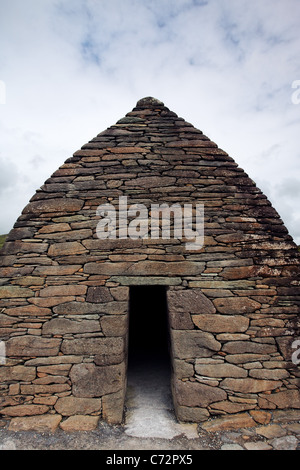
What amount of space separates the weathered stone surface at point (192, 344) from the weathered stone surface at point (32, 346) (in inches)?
68.4

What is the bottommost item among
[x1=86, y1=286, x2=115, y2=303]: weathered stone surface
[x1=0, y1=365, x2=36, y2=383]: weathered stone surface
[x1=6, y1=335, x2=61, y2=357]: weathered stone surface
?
[x1=0, y1=365, x2=36, y2=383]: weathered stone surface

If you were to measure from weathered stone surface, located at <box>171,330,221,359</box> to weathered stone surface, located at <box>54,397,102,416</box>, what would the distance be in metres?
1.33

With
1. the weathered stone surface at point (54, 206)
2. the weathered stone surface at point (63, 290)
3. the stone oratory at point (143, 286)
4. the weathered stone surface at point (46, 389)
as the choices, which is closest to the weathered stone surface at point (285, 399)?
the stone oratory at point (143, 286)

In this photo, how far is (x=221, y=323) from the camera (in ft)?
12.4

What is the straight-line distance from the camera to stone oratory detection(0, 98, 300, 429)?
362 centimetres

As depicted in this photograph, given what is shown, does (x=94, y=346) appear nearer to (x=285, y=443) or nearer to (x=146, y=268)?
(x=146, y=268)

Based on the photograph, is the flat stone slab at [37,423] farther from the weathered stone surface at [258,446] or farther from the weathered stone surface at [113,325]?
the weathered stone surface at [258,446]

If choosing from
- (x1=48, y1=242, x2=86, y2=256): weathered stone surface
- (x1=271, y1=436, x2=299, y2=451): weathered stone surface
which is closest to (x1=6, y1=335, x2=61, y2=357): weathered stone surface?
(x1=48, y1=242, x2=86, y2=256): weathered stone surface

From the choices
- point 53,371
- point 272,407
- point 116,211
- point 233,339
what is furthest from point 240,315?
point 53,371

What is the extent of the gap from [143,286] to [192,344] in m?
1.11

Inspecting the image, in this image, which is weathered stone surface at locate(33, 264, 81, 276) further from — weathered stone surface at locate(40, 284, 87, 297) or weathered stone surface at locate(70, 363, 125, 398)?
weathered stone surface at locate(70, 363, 125, 398)

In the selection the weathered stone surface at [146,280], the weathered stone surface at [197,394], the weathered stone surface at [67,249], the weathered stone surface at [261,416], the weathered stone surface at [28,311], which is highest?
the weathered stone surface at [67,249]

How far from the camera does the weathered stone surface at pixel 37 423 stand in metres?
3.42

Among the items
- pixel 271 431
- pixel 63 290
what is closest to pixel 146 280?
pixel 63 290
